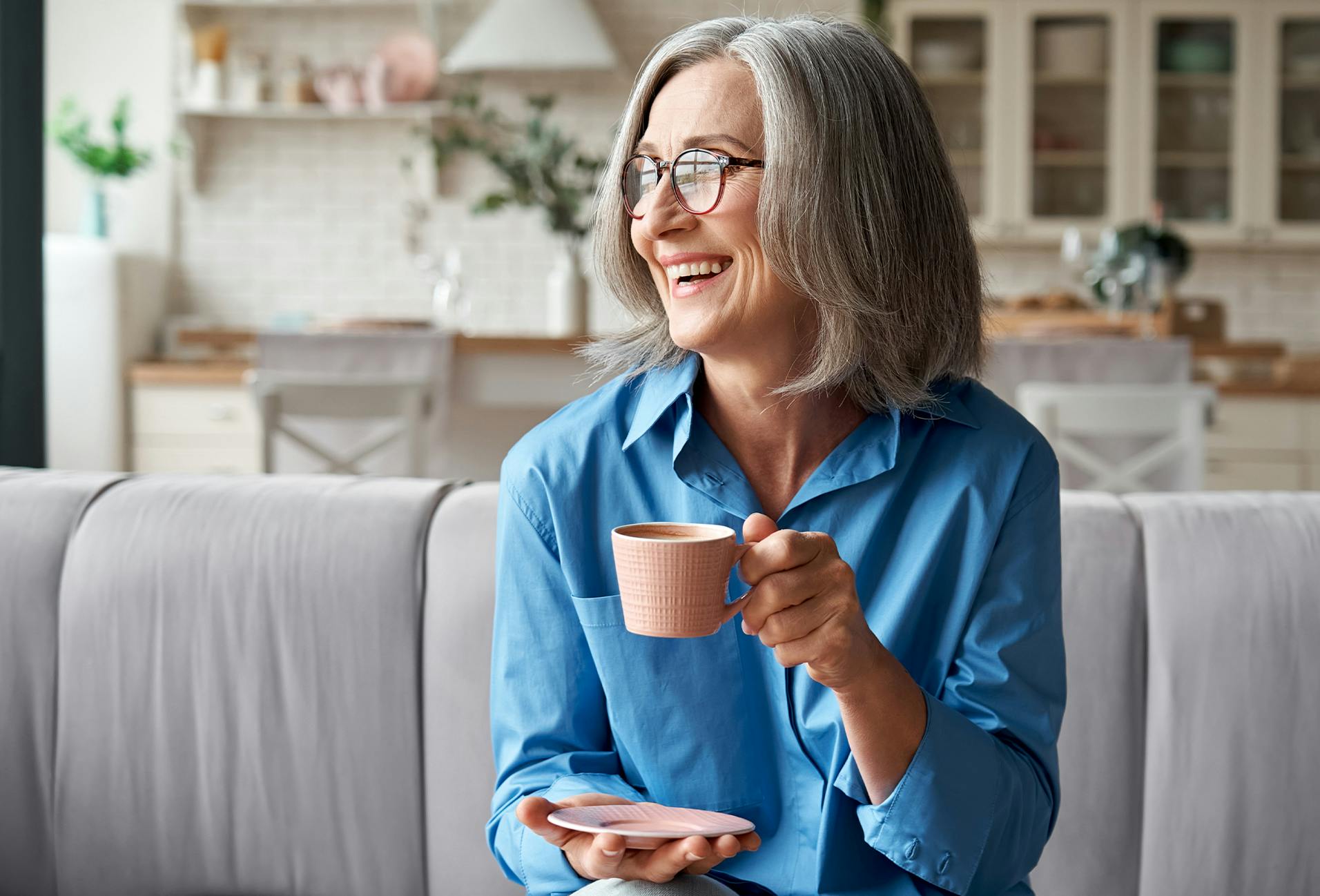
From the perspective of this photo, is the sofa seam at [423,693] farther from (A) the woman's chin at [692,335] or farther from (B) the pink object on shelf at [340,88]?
(B) the pink object on shelf at [340,88]

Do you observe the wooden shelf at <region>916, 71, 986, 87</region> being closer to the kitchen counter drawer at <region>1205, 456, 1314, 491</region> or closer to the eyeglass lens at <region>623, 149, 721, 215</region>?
the kitchen counter drawer at <region>1205, 456, 1314, 491</region>

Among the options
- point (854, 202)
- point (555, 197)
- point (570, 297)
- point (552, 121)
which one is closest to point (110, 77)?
point (552, 121)

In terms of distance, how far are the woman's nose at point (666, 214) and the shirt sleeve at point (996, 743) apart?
35 cm

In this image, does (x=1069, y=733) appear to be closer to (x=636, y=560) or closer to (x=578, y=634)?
(x=578, y=634)

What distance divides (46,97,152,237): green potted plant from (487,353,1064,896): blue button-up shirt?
4.67 m

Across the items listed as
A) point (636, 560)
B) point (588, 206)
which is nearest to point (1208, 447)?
point (588, 206)

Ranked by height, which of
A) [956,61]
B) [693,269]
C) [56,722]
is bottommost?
[56,722]

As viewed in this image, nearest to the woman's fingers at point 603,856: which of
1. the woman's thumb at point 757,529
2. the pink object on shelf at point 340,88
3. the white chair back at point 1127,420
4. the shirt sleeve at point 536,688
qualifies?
the shirt sleeve at point 536,688

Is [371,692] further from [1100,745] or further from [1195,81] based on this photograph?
[1195,81]

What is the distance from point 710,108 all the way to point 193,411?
14.9 feet

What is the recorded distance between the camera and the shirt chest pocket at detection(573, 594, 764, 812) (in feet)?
3.42

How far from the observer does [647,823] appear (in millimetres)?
932

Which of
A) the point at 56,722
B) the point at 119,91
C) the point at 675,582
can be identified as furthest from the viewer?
the point at 119,91

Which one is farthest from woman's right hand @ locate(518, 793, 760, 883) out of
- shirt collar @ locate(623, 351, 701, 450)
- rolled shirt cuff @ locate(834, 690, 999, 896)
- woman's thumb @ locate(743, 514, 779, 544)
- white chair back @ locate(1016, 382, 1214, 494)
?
white chair back @ locate(1016, 382, 1214, 494)
